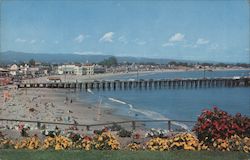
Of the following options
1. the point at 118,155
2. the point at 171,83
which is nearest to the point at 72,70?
the point at 171,83

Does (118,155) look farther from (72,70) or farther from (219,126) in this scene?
(72,70)

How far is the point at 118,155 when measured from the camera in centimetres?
792

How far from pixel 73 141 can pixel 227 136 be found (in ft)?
11.4

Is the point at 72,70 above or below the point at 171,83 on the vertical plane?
below

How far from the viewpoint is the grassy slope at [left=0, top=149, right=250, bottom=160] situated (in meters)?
7.50

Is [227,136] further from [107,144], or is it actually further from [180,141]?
[107,144]

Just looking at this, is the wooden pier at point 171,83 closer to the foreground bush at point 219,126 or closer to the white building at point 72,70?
the white building at point 72,70

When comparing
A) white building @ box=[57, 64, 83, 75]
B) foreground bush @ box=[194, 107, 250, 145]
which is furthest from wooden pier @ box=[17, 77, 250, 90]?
foreground bush @ box=[194, 107, 250, 145]

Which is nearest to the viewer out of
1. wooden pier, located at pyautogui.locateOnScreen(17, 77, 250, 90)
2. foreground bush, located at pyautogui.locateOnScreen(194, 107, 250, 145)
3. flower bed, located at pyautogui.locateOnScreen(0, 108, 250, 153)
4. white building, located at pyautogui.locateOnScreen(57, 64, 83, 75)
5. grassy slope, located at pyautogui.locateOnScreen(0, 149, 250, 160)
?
grassy slope, located at pyautogui.locateOnScreen(0, 149, 250, 160)

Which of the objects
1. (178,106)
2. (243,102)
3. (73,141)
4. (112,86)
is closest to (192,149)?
(73,141)

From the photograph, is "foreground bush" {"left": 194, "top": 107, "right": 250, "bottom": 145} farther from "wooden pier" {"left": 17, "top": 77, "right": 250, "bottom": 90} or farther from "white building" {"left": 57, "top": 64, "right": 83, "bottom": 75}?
"white building" {"left": 57, "top": 64, "right": 83, "bottom": 75}

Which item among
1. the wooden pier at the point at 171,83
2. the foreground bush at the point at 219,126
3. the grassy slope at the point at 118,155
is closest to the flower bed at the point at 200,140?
the foreground bush at the point at 219,126

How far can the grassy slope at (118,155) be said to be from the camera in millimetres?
7504

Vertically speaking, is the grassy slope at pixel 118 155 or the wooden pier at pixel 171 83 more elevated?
the grassy slope at pixel 118 155
